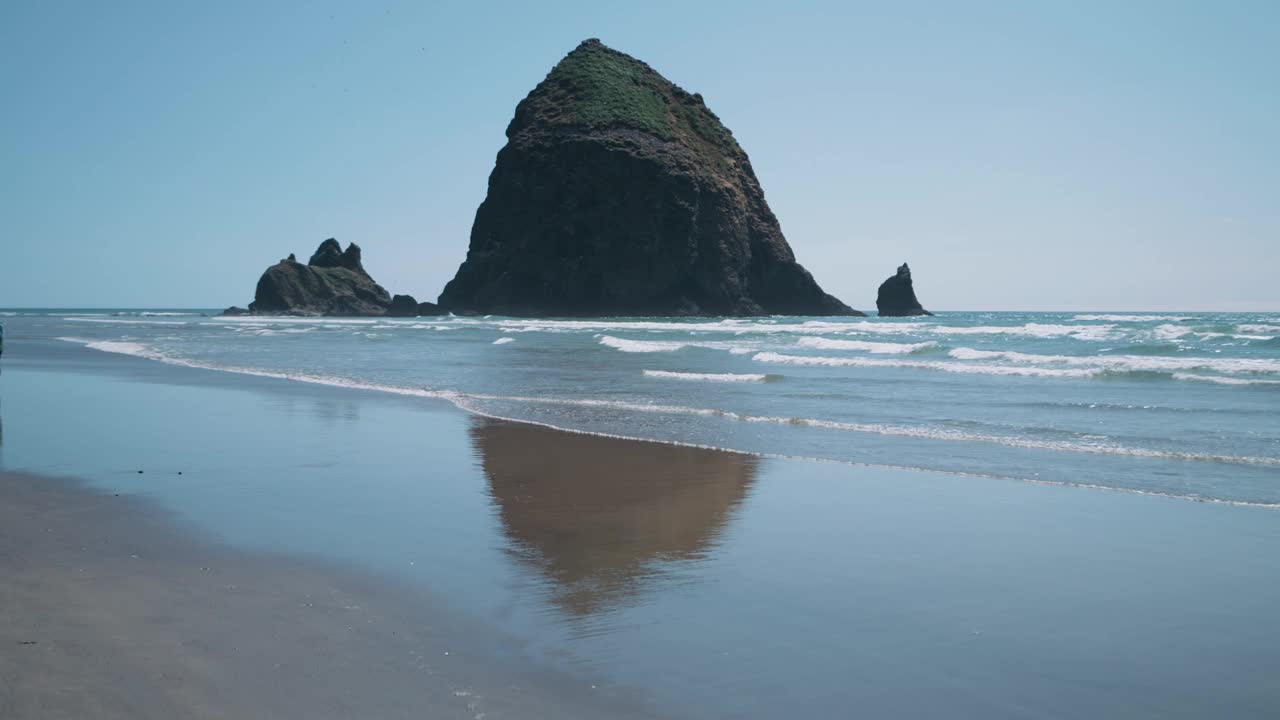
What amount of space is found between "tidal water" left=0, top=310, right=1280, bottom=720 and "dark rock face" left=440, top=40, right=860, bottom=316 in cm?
6247

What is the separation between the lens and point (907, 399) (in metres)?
14.8

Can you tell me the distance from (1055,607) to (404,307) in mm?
95543

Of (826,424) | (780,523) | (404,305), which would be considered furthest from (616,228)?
(780,523)

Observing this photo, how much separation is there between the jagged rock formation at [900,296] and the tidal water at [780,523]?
80.7m

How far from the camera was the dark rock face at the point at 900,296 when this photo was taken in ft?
311

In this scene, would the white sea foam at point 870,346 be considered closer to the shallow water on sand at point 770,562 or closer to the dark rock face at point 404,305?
the shallow water on sand at point 770,562

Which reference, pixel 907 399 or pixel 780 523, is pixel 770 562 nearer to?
pixel 780 523

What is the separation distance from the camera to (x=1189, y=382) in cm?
1764

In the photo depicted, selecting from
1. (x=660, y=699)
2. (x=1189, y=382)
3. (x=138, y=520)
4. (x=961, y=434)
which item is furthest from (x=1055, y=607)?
(x=1189, y=382)

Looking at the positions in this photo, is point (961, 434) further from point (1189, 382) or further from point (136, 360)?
point (136, 360)

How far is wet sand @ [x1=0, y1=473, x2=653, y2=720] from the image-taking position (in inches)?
125

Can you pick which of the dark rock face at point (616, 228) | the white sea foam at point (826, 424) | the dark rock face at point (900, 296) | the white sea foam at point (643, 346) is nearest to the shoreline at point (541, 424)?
the white sea foam at point (826, 424)

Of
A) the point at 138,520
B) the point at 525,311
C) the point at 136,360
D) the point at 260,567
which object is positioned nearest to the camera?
the point at 260,567

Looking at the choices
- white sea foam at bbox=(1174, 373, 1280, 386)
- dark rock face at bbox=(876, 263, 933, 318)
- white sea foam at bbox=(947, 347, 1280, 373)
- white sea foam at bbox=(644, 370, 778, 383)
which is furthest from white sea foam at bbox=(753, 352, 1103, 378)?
dark rock face at bbox=(876, 263, 933, 318)
